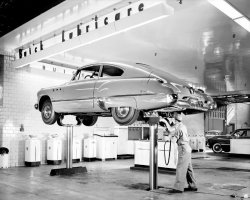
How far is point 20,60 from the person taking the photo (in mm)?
10648

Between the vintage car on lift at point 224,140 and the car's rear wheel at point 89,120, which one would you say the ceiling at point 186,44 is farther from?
the vintage car on lift at point 224,140

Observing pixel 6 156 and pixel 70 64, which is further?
pixel 70 64

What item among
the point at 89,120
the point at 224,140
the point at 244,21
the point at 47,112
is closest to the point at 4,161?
the point at 47,112

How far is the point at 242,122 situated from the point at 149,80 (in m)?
24.6

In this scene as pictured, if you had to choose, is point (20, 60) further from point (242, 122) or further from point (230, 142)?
point (242, 122)

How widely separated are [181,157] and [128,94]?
1.76m

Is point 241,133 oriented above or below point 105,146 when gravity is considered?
above

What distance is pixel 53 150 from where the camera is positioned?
12000 millimetres

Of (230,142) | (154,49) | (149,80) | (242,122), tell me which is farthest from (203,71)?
(242,122)

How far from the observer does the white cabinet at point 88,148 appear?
1327 cm

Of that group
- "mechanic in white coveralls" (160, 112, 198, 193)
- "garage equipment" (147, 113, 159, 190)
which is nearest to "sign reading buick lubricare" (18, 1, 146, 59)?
"garage equipment" (147, 113, 159, 190)

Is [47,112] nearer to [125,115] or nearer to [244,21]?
[125,115]

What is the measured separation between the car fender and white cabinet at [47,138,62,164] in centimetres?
603

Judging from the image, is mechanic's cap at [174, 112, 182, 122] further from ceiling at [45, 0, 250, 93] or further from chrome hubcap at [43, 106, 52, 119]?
chrome hubcap at [43, 106, 52, 119]
